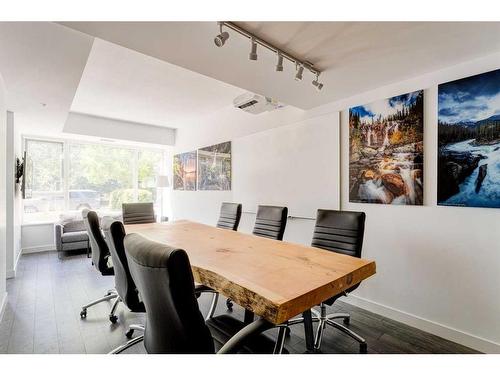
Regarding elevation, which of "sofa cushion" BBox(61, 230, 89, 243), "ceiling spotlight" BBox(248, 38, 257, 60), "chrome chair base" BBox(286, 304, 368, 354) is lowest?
"chrome chair base" BBox(286, 304, 368, 354)

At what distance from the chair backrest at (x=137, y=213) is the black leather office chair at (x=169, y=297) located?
2718 mm

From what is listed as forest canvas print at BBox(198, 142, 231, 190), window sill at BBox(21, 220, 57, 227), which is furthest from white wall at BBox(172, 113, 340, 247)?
window sill at BBox(21, 220, 57, 227)

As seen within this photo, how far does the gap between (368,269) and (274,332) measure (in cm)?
118

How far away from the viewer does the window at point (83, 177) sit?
204 inches

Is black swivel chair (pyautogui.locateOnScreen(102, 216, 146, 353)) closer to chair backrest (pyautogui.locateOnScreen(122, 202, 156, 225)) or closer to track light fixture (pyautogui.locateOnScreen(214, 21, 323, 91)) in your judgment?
track light fixture (pyautogui.locateOnScreen(214, 21, 323, 91))

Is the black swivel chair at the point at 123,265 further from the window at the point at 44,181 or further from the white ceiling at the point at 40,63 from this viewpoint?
the window at the point at 44,181

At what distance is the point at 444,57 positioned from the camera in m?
1.97

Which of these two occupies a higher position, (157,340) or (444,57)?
(444,57)

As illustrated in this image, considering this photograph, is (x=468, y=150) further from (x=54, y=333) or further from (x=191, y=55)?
(x=54, y=333)

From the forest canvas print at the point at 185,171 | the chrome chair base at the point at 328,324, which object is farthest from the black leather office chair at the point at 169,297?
the forest canvas print at the point at 185,171

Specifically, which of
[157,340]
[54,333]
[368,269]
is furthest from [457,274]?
[54,333]

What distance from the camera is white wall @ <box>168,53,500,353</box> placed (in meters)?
1.95

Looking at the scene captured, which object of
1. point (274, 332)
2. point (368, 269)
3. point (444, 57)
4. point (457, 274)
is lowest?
point (274, 332)

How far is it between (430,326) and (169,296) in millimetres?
2439
